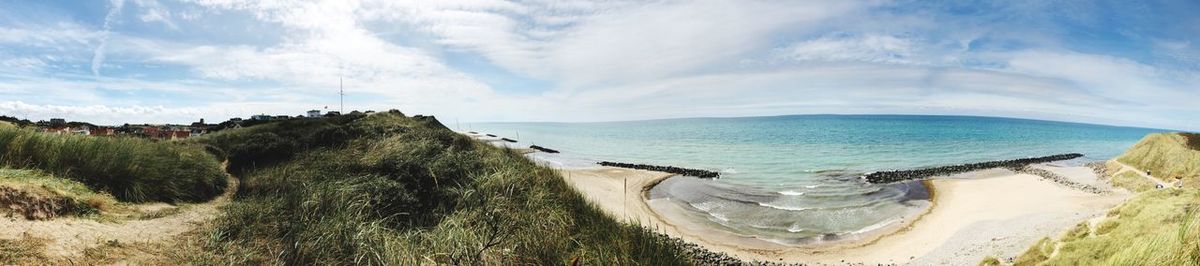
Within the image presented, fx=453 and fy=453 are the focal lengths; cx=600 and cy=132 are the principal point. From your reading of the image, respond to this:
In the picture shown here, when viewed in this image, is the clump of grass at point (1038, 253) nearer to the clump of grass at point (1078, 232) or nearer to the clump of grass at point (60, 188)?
the clump of grass at point (1078, 232)

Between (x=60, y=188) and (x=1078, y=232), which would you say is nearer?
(x=1078, y=232)

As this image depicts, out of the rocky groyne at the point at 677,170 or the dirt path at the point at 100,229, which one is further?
the rocky groyne at the point at 677,170

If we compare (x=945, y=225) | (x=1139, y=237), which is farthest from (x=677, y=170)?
(x=1139, y=237)

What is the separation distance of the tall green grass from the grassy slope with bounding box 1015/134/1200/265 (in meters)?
15.1

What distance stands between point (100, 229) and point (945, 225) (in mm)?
25005

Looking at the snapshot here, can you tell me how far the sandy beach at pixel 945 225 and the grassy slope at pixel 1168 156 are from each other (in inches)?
139

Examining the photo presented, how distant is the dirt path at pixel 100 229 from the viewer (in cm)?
561

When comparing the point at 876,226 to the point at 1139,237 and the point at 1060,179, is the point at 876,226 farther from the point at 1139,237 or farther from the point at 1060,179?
the point at 1060,179

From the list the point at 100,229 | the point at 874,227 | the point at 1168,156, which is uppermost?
the point at 100,229

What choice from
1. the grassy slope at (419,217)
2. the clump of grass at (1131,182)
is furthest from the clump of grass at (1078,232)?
the clump of grass at (1131,182)

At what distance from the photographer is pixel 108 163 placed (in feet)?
30.3

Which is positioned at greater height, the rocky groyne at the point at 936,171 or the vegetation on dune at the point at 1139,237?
the vegetation on dune at the point at 1139,237

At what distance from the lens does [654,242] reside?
7.56 m

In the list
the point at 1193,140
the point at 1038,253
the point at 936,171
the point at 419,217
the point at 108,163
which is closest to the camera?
the point at 1038,253
